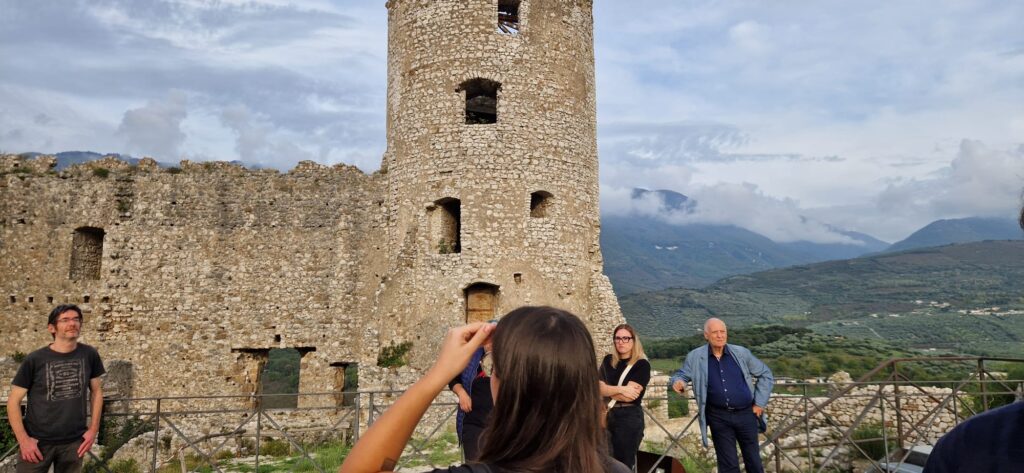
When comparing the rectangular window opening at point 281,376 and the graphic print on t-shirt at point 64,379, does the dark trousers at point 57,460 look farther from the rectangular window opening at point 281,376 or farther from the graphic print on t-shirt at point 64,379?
the rectangular window opening at point 281,376

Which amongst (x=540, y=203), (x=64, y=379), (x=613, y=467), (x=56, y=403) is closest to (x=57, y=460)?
(x=56, y=403)

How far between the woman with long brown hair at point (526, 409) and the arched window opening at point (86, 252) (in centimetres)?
1658

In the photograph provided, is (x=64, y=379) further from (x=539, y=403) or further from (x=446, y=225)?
(x=446, y=225)

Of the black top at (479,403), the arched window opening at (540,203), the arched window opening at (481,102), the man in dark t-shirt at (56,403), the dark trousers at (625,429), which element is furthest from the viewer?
the arched window opening at (481,102)

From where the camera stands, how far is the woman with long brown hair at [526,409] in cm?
197

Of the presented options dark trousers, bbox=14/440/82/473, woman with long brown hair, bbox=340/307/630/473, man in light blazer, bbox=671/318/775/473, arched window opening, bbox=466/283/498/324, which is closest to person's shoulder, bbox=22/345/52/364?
dark trousers, bbox=14/440/82/473

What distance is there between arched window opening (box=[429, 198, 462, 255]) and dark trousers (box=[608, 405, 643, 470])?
760cm

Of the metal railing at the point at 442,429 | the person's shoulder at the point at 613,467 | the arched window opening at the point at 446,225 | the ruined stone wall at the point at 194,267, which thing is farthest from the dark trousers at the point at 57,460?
the ruined stone wall at the point at 194,267

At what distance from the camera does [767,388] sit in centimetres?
644

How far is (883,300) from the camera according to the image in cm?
6612

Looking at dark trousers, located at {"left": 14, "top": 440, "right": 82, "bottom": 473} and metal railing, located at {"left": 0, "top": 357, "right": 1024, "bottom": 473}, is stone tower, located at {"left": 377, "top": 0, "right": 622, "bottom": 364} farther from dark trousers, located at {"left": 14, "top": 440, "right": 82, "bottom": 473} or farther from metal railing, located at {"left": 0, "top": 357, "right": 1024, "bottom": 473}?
dark trousers, located at {"left": 14, "top": 440, "right": 82, "bottom": 473}

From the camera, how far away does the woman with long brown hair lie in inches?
77.6

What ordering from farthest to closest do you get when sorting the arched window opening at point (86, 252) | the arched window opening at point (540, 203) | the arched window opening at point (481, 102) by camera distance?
the arched window opening at point (86, 252)
the arched window opening at point (481, 102)
the arched window opening at point (540, 203)

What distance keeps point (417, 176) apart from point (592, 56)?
4923 millimetres
